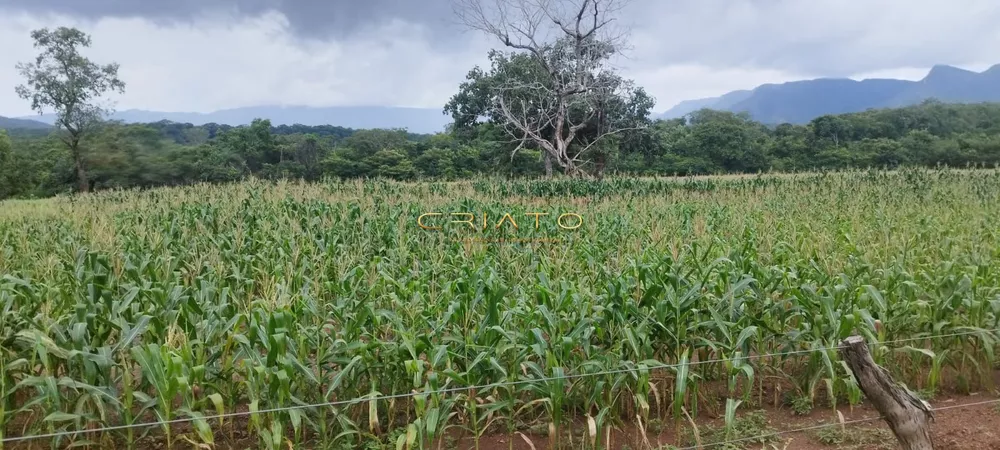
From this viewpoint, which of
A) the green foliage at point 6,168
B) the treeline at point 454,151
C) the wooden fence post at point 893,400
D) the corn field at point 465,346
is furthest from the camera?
the green foliage at point 6,168

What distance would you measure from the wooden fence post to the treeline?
67.1ft

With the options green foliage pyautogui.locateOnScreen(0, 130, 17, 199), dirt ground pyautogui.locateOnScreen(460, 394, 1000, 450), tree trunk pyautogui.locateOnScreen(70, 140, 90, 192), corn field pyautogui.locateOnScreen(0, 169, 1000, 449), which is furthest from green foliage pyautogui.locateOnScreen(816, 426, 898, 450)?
green foliage pyautogui.locateOnScreen(0, 130, 17, 199)

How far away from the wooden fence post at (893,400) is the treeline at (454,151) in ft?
67.1

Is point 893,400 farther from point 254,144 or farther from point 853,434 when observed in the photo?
point 254,144

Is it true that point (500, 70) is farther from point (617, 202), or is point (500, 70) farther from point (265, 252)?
point (265, 252)

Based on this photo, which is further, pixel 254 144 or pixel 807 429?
pixel 254 144

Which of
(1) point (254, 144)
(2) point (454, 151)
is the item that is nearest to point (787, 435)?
(2) point (454, 151)

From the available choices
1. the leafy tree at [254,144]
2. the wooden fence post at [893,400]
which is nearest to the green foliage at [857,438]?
the wooden fence post at [893,400]

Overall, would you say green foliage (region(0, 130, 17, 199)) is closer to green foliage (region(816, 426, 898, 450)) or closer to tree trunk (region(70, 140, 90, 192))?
tree trunk (region(70, 140, 90, 192))

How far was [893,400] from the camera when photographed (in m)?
2.34

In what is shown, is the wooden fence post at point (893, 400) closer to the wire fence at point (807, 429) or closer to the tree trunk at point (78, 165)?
the wire fence at point (807, 429)

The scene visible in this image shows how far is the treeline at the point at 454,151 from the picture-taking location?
79.5 feet

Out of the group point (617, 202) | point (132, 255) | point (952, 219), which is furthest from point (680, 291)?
point (617, 202)

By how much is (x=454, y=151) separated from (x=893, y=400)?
112 ft
